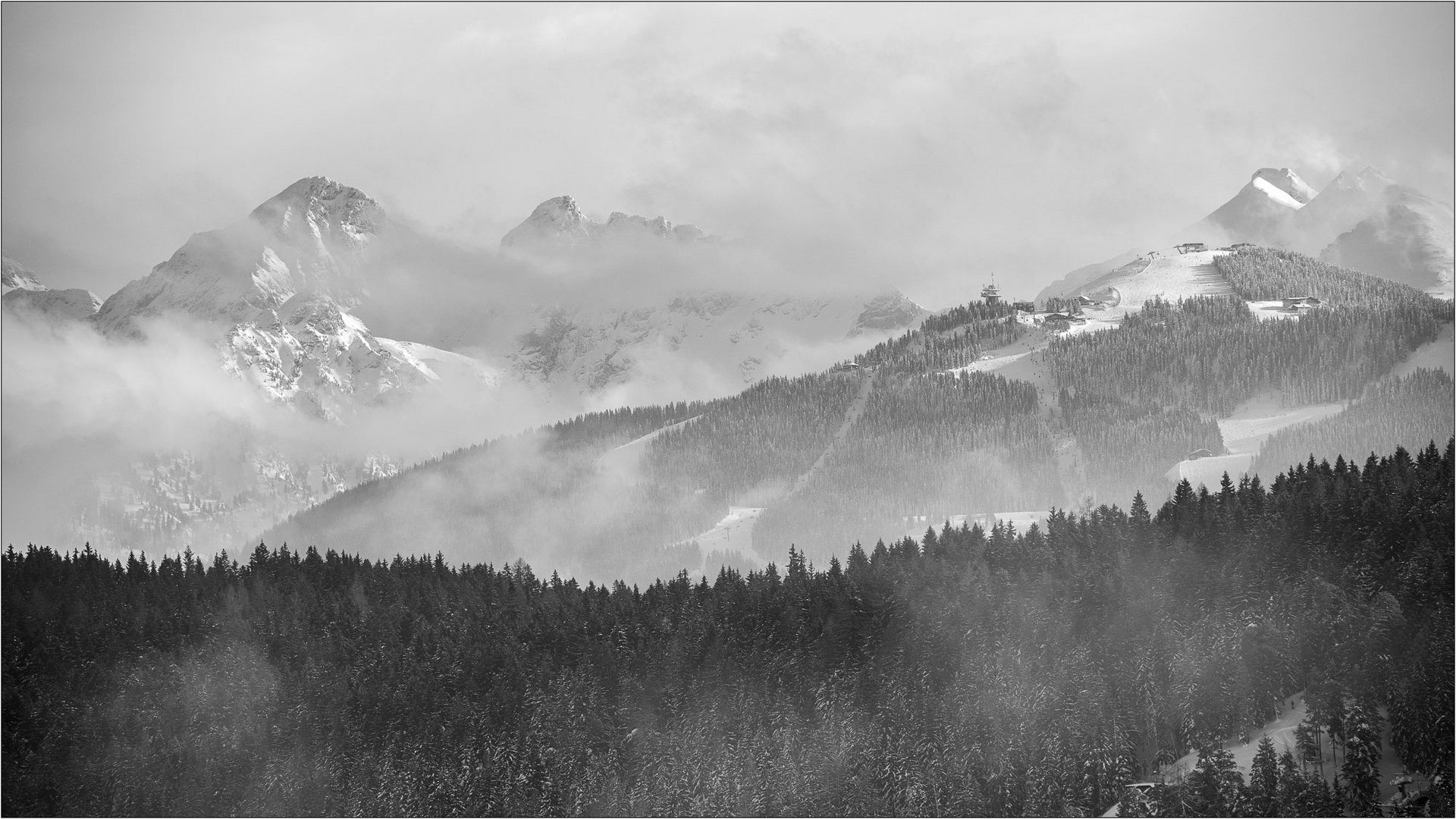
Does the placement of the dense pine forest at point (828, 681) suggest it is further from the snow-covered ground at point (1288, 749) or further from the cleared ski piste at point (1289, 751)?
the snow-covered ground at point (1288, 749)

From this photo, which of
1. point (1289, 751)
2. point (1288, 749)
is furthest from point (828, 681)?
point (1288, 749)

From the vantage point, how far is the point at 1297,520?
521ft

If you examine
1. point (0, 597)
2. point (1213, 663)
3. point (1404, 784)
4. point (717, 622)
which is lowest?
point (1404, 784)

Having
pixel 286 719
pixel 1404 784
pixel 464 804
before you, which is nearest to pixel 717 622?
pixel 464 804

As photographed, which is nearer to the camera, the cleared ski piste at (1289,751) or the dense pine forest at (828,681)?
the cleared ski piste at (1289,751)

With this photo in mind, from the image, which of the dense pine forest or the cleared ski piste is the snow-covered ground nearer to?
the cleared ski piste

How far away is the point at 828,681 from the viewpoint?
158 m

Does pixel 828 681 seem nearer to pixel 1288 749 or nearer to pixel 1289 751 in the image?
pixel 1289 751

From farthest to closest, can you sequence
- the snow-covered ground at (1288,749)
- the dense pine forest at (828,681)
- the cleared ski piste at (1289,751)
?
the dense pine forest at (828,681), the snow-covered ground at (1288,749), the cleared ski piste at (1289,751)

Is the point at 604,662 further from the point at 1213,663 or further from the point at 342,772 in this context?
the point at 1213,663

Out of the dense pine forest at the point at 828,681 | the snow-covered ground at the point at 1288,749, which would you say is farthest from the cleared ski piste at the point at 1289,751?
the dense pine forest at the point at 828,681

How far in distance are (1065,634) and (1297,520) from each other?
85.0ft

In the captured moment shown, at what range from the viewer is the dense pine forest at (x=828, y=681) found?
13738 centimetres

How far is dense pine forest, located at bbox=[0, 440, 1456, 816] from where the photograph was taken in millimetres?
137375
